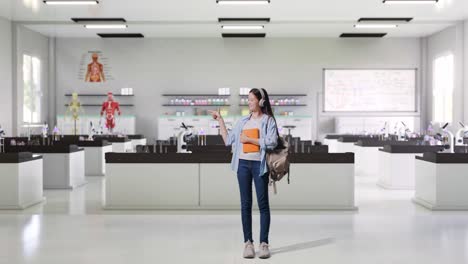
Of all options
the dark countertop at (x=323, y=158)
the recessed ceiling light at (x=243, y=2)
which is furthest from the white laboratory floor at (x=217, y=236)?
the recessed ceiling light at (x=243, y=2)

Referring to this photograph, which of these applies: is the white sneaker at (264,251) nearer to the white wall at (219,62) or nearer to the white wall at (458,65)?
the white wall at (458,65)

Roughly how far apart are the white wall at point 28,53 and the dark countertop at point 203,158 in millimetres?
9758

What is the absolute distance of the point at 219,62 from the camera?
19.4 metres

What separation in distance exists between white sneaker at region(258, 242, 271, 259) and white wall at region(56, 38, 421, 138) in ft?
48.0

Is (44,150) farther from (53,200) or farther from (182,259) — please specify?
(182,259)

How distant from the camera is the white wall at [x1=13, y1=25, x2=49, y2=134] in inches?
646

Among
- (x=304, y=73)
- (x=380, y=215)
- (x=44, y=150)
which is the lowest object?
(x=380, y=215)

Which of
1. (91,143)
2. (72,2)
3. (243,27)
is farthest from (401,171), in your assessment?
(243,27)

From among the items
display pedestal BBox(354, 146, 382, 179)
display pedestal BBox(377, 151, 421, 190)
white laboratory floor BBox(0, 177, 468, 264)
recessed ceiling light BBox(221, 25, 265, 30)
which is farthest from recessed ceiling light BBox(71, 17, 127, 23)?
white laboratory floor BBox(0, 177, 468, 264)

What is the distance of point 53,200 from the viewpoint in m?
8.68

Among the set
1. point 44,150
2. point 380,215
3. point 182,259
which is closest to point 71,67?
point 44,150

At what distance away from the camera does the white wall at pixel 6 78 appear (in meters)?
15.7

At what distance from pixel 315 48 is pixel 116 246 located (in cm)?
1502

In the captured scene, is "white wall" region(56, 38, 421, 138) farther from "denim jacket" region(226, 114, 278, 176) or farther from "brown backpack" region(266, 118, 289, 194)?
"brown backpack" region(266, 118, 289, 194)
